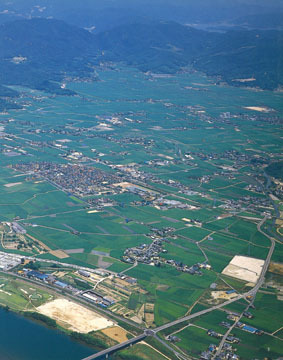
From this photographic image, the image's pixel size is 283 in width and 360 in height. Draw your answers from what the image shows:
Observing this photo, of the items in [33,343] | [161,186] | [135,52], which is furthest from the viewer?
[135,52]

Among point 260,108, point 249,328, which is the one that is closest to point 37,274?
point 249,328

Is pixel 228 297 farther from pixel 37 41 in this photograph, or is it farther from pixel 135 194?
pixel 37 41

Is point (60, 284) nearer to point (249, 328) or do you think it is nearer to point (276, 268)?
point (249, 328)

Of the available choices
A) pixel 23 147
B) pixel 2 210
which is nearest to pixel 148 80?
pixel 23 147

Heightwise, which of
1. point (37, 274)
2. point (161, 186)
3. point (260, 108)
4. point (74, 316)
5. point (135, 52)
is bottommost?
point (135, 52)

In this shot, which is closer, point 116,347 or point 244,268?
point 116,347

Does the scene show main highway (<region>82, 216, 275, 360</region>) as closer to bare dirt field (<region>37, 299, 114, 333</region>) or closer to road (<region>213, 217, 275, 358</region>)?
road (<region>213, 217, 275, 358</region>)
